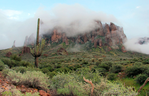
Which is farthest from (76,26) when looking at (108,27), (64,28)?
(108,27)

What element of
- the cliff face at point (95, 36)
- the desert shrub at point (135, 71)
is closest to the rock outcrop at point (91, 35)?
the cliff face at point (95, 36)

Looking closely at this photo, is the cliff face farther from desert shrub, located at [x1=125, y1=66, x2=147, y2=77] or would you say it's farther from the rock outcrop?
desert shrub, located at [x1=125, y1=66, x2=147, y2=77]

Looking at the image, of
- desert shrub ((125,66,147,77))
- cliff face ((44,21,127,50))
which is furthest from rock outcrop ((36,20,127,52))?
desert shrub ((125,66,147,77))

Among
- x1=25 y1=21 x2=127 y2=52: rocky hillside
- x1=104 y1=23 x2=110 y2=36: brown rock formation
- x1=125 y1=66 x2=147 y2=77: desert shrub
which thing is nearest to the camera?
x1=125 y1=66 x2=147 y2=77: desert shrub

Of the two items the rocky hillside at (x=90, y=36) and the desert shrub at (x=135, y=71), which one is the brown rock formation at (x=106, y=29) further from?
the desert shrub at (x=135, y=71)

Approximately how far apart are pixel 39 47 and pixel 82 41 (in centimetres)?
14037

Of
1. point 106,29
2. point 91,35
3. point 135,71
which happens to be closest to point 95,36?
point 91,35

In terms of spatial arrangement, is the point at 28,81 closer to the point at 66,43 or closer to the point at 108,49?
the point at 108,49

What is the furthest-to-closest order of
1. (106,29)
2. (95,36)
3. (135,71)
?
(106,29)
(95,36)
(135,71)

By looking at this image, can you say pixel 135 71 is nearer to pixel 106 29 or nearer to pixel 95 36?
pixel 95 36

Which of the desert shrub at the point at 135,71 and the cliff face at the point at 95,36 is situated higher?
the cliff face at the point at 95,36

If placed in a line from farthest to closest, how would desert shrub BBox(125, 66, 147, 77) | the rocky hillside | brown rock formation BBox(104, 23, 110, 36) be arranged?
1. brown rock formation BBox(104, 23, 110, 36)
2. the rocky hillside
3. desert shrub BBox(125, 66, 147, 77)

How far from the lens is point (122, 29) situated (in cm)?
18600

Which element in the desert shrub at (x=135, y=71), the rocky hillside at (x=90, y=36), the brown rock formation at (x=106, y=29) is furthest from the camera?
the brown rock formation at (x=106, y=29)
